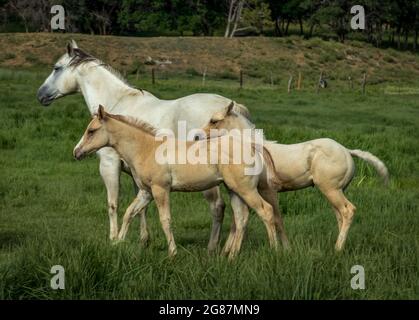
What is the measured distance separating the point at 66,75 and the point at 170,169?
3.53m

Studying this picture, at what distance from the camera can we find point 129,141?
9.17 metres

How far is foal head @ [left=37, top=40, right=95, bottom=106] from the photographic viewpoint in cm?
1181

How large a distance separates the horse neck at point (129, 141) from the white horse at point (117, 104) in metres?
0.63

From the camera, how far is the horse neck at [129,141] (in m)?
9.14

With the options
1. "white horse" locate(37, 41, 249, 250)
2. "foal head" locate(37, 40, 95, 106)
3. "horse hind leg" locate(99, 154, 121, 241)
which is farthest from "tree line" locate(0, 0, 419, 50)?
"horse hind leg" locate(99, 154, 121, 241)

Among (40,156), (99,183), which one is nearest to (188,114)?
(99,183)

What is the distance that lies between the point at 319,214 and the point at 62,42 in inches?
2185

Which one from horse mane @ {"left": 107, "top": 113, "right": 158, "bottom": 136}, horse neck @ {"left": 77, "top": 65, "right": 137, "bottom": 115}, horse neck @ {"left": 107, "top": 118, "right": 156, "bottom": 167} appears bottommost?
horse neck @ {"left": 107, "top": 118, "right": 156, "bottom": 167}

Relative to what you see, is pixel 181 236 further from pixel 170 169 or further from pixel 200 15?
pixel 200 15

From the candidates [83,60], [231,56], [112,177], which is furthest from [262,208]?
[231,56]

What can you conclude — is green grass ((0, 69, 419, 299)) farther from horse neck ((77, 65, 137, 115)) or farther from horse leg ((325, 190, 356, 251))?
horse neck ((77, 65, 137, 115))

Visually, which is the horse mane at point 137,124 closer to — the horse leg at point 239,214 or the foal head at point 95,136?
the foal head at point 95,136

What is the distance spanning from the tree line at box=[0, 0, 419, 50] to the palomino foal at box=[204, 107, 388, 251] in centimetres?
6597
